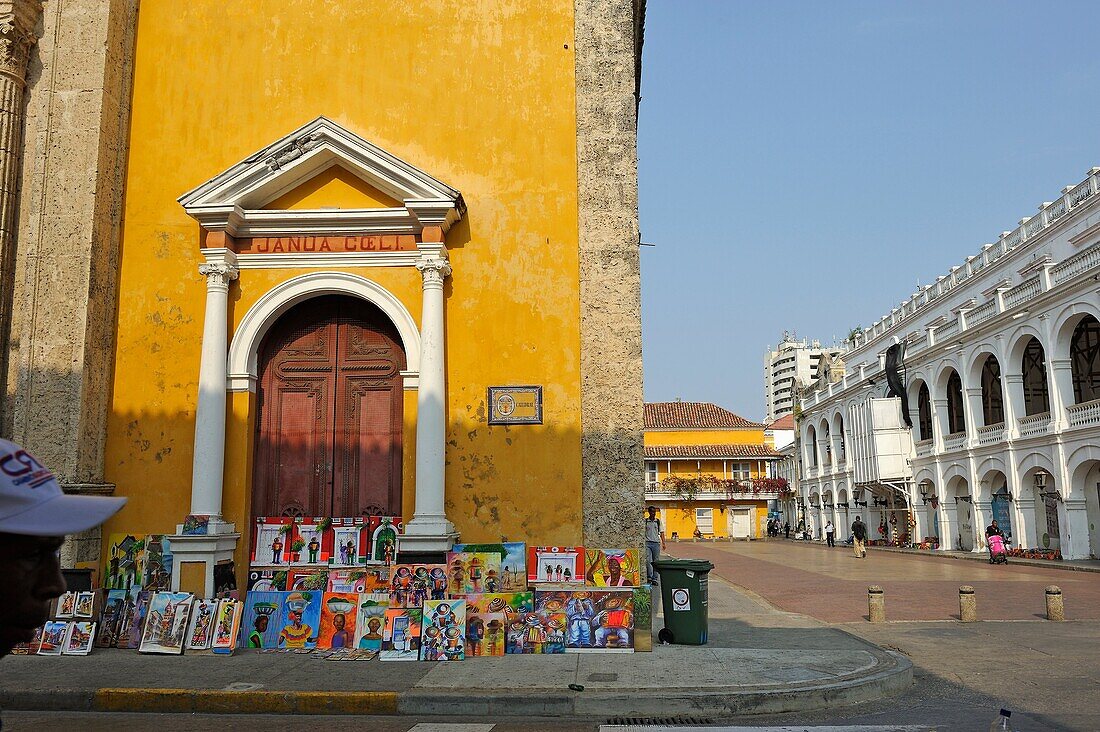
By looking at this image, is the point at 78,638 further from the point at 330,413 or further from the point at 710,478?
the point at 710,478

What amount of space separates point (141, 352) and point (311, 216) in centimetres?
271

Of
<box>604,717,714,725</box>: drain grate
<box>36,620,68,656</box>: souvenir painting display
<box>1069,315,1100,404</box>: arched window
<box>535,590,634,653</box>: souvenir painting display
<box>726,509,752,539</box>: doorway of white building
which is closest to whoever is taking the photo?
<box>604,717,714,725</box>: drain grate

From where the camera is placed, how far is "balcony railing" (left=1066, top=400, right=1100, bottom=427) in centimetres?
2710

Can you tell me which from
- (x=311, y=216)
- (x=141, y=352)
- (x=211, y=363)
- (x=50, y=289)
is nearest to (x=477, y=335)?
(x=311, y=216)

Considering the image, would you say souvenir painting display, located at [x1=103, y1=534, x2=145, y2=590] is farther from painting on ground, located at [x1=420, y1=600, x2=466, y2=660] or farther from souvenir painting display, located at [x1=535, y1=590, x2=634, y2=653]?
souvenir painting display, located at [x1=535, y1=590, x2=634, y2=653]

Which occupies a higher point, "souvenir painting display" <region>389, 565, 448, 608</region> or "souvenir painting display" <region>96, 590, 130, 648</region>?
"souvenir painting display" <region>389, 565, 448, 608</region>

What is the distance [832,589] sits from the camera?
20.3m

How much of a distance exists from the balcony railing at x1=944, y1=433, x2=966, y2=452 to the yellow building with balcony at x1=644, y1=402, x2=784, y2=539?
24003mm

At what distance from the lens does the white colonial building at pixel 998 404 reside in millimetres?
28766

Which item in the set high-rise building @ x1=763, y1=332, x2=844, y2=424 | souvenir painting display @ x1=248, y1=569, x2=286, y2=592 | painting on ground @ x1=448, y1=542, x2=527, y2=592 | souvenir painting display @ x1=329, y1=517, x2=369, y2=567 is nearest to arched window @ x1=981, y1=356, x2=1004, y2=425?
painting on ground @ x1=448, y1=542, x2=527, y2=592

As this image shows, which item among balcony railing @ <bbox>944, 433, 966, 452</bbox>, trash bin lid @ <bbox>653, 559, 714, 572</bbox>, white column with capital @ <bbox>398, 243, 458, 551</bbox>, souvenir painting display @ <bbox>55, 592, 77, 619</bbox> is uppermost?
balcony railing @ <bbox>944, 433, 966, 452</bbox>

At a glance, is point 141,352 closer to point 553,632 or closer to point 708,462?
point 553,632

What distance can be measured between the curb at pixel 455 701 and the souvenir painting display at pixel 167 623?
5.97 ft

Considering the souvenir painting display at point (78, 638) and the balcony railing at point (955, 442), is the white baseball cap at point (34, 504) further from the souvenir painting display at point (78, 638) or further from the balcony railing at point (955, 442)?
the balcony railing at point (955, 442)
